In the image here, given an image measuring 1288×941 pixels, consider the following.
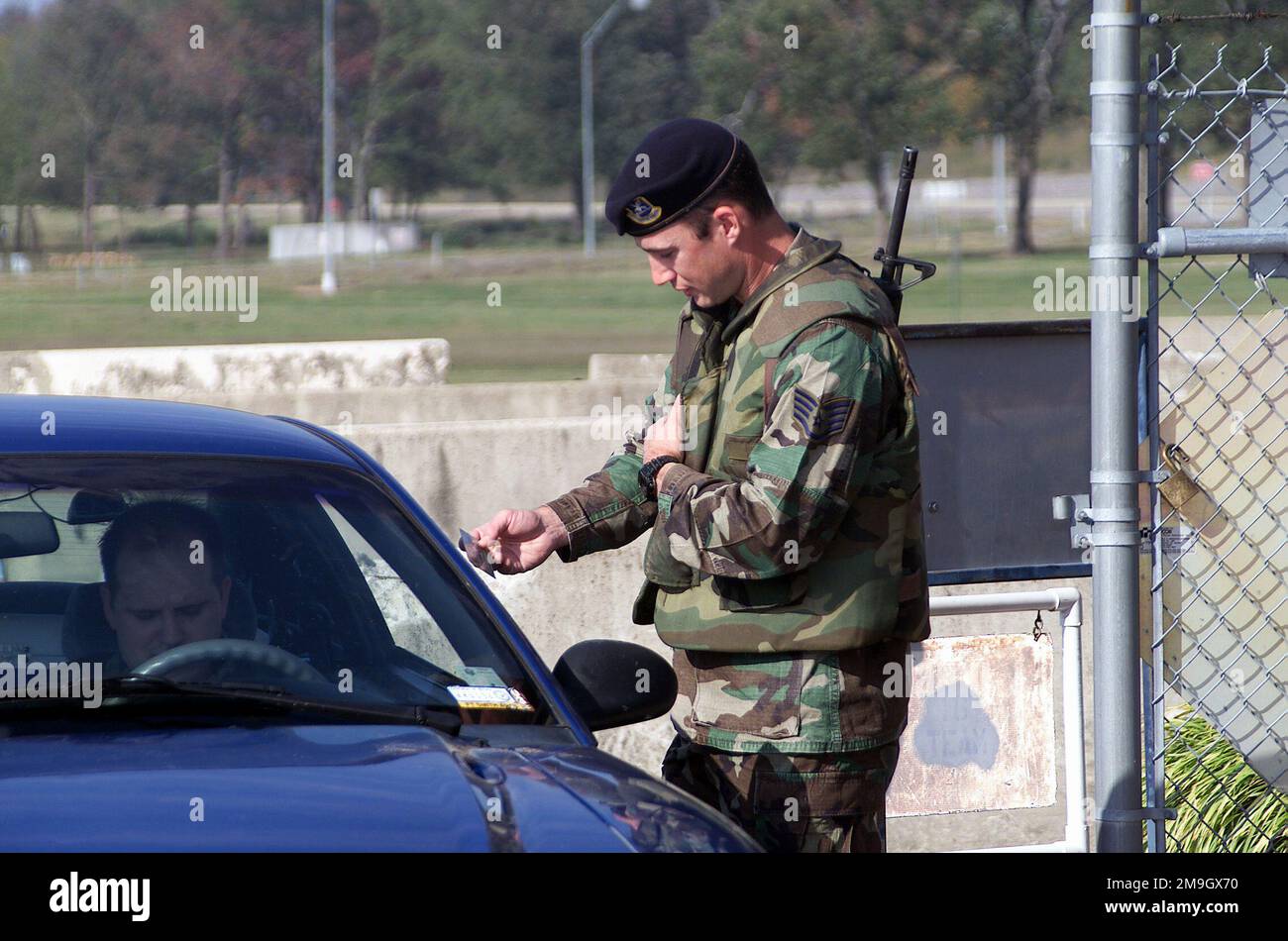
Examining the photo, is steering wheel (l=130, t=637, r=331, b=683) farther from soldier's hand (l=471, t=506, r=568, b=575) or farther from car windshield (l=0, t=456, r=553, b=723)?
soldier's hand (l=471, t=506, r=568, b=575)

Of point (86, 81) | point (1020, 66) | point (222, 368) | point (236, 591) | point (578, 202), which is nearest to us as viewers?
point (236, 591)

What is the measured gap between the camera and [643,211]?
3.15 m

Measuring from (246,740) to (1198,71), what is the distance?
37225 mm

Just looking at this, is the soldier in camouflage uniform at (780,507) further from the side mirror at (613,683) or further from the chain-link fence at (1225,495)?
the chain-link fence at (1225,495)

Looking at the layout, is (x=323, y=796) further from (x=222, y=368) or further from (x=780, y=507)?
(x=222, y=368)

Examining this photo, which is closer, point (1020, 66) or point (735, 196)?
point (735, 196)

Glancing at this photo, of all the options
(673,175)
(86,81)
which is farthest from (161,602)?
(86,81)

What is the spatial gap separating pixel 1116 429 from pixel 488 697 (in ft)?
4.55

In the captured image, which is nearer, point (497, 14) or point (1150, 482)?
point (1150, 482)

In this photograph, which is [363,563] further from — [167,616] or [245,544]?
[167,616]

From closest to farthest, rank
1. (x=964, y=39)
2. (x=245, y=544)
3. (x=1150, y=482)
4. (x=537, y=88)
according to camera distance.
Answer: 1. (x=245, y=544)
2. (x=1150, y=482)
3. (x=964, y=39)
4. (x=537, y=88)

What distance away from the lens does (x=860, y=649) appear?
10.4 ft

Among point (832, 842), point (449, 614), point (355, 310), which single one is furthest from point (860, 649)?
point (355, 310)

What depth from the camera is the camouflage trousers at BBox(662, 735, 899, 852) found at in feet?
10.3
